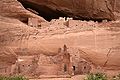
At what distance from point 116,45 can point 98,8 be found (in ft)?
6.51

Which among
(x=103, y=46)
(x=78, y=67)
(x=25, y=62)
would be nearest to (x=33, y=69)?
(x=25, y=62)

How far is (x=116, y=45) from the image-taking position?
55.6 feet

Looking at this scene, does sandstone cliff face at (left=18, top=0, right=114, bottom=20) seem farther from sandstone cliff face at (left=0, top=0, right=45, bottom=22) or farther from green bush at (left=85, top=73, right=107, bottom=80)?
green bush at (left=85, top=73, right=107, bottom=80)

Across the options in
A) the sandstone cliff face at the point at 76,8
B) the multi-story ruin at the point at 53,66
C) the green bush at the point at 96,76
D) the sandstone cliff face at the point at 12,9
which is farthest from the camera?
the sandstone cliff face at the point at 76,8

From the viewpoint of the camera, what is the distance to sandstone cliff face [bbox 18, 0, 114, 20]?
1806cm

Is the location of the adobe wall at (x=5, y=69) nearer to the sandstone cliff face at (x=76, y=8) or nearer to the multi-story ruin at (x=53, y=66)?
the multi-story ruin at (x=53, y=66)

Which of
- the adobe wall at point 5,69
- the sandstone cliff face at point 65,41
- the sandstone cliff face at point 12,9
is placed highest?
the sandstone cliff face at point 12,9

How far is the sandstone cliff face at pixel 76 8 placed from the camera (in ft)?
59.3

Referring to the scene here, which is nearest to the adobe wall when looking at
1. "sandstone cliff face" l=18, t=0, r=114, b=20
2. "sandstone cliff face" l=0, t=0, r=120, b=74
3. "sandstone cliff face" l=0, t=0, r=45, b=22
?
"sandstone cliff face" l=0, t=0, r=120, b=74

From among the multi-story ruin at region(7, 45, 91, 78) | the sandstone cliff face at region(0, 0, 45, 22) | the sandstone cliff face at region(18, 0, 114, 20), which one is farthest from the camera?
the sandstone cliff face at region(18, 0, 114, 20)

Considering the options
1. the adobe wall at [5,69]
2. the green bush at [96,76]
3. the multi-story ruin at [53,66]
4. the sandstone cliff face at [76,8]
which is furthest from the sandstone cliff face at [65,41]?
the green bush at [96,76]

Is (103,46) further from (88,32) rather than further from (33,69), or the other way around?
(33,69)

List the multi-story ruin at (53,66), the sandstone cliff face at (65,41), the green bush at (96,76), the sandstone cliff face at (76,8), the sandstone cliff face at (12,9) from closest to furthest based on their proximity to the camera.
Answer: the green bush at (96,76) → the multi-story ruin at (53,66) → the sandstone cliff face at (65,41) → the sandstone cliff face at (12,9) → the sandstone cliff face at (76,8)

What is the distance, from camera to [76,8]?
18500 millimetres
